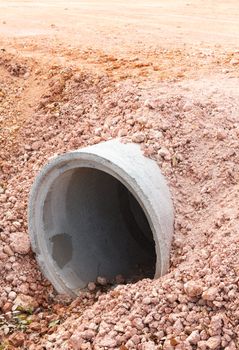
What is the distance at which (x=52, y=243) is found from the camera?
20.9 feet

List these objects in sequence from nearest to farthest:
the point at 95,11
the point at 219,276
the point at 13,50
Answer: the point at 219,276, the point at 13,50, the point at 95,11

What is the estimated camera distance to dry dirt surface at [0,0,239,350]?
4844 mm

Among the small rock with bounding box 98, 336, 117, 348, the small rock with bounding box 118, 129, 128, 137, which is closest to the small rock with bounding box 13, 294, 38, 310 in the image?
the small rock with bounding box 98, 336, 117, 348

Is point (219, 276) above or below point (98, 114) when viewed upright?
below

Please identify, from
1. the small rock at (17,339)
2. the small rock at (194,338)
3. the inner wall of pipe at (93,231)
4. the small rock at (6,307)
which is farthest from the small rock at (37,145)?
the small rock at (194,338)

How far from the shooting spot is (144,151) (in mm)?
5875

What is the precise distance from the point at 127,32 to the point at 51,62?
297cm

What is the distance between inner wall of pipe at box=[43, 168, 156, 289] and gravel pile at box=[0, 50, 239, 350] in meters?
0.32

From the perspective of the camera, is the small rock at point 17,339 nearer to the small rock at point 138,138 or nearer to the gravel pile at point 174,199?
the gravel pile at point 174,199

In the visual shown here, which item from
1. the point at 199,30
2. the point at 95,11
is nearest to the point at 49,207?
the point at 199,30

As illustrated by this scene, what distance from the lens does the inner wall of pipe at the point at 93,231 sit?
6.37 meters

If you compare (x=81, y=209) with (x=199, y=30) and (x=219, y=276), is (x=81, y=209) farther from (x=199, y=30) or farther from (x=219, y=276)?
(x=199, y=30)

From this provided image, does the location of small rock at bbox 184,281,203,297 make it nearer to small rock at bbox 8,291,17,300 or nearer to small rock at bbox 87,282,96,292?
small rock at bbox 87,282,96,292

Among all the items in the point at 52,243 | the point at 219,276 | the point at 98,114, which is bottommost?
the point at 52,243
